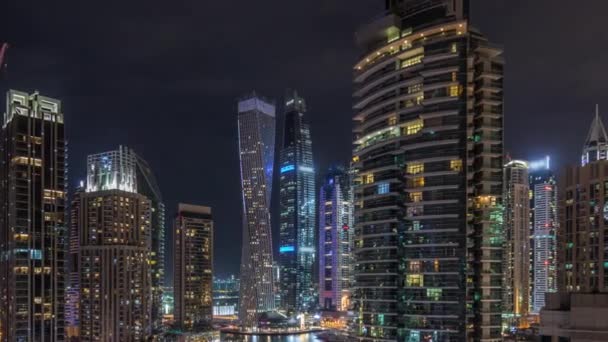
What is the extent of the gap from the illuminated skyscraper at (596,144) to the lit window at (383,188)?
131 ft

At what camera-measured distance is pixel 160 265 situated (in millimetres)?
180375

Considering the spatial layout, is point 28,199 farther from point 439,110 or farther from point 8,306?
point 439,110

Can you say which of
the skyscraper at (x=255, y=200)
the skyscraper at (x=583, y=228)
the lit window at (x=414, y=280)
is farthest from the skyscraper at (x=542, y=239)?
the lit window at (x=414, y=280)

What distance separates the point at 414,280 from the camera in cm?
5516

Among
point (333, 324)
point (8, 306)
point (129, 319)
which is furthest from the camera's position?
point (333, 324)

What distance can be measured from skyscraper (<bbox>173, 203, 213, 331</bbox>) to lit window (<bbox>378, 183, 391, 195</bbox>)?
342 ft

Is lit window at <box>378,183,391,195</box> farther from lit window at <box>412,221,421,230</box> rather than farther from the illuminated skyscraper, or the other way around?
the illuminated skyscraper

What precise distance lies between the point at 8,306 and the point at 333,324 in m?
111

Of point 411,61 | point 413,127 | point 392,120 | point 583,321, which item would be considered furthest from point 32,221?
point 583,321

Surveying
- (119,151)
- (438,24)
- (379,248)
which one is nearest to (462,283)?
(379,248)

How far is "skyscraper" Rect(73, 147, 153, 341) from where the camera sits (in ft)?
350

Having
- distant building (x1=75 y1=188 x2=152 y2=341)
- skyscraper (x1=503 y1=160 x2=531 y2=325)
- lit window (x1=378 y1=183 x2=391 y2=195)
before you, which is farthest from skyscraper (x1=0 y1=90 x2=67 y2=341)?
skyscraper (x1=503 y1=160 x2=531 y2=325)

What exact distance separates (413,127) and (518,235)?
107069mm

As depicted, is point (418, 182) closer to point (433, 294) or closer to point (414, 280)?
point (414, 280)
